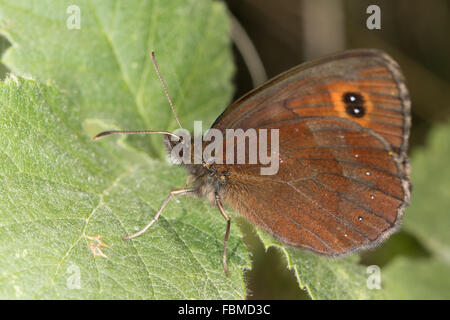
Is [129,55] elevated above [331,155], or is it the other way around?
[129,55]

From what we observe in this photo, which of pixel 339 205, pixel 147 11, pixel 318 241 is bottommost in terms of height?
pixel 318 241

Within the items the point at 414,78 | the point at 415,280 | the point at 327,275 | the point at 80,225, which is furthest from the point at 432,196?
the point at 80,225

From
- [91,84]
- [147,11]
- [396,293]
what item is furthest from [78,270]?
[396,293]

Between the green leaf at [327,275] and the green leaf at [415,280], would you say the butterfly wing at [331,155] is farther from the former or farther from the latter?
the green leaf at [415,280]

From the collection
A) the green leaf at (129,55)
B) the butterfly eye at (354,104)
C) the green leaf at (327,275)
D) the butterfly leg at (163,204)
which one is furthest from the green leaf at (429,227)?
the butterfly leg at (163,204)

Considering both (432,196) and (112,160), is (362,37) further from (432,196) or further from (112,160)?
(112,160)

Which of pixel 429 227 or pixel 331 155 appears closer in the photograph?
pixel 331 155
